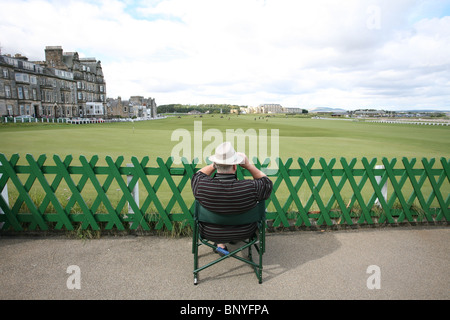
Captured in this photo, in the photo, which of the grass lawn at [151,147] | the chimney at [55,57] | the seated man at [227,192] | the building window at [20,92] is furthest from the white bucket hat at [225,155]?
the chimney at [55,57]

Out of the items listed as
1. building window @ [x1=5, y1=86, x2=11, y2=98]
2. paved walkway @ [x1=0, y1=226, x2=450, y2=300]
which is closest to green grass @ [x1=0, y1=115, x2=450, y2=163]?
paved walkway @ [x1=0, y1=226, x2=450, y2=300]

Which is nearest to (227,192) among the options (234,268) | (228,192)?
(228,192)

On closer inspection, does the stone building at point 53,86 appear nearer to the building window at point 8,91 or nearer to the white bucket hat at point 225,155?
the building window at point 8,91

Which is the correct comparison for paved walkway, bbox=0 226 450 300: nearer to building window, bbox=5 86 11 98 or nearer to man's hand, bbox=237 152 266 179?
man's hand, bbox=237 152 266 179

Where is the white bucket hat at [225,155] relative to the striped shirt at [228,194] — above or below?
above

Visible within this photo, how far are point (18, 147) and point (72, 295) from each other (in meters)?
16.1

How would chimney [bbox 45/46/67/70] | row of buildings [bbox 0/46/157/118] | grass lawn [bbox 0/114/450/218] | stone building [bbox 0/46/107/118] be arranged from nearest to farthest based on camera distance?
grass lawn [bbox 0/114/450/218]
stone building [bbox 0/46/107/118]
row of buildings [bbox 0/46/157/118]
chimney [bbox 45/46/67/70]

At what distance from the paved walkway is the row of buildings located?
63.1 metres

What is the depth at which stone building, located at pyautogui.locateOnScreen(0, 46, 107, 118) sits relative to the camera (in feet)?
180

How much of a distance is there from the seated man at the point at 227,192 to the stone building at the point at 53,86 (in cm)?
6479

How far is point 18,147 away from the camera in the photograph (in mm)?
15945

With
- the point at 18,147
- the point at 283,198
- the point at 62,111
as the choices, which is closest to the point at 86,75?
the point at 62,111

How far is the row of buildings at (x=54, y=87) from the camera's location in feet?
181

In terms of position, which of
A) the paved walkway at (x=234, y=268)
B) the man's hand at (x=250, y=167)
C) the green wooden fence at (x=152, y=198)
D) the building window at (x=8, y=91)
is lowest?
the paved walkway at (x=234, y=268)
